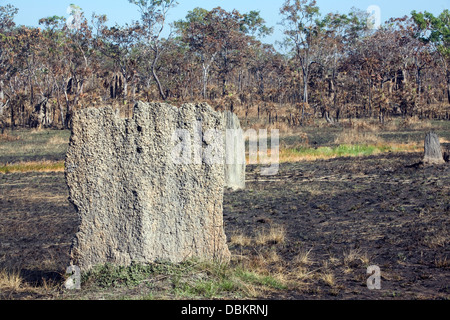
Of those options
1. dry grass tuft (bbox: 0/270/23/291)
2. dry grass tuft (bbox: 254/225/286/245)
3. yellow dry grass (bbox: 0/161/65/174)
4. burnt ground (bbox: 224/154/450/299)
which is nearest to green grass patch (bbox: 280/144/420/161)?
burnt ground (bbox: 224/154/450/299)

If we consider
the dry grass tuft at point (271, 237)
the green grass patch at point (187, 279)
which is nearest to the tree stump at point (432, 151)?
the dry grass tuft at point (271, 237)

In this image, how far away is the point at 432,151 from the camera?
50.6 ft

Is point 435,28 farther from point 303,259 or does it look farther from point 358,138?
point 303,259

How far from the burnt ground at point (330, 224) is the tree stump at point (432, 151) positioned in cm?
40

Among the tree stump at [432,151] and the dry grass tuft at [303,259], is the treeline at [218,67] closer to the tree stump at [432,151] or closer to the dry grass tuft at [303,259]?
the tree stump at [432,151]

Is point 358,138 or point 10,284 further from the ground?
point 358,138

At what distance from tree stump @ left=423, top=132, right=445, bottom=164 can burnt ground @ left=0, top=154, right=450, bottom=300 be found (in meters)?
0.40

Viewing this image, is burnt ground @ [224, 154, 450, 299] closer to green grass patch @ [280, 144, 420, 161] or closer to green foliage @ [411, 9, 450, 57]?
green grass patch @ [280, 144, 420, 161]

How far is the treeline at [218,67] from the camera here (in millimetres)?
36312

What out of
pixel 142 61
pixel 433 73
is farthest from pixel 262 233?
pixel 433 73

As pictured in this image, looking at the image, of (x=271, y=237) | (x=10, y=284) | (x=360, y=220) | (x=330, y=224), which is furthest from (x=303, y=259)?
(x=10, y=284)

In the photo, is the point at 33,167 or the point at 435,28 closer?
the point at 33,167

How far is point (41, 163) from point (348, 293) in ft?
55.4

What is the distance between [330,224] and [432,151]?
21.9 ft
